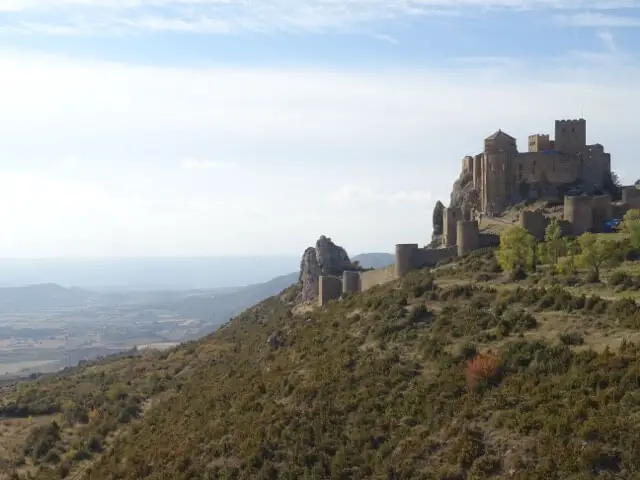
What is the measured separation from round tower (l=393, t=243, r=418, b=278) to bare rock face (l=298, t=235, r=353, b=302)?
16.3 m

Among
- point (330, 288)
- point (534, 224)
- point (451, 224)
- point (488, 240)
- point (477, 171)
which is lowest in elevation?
point (330, 288)

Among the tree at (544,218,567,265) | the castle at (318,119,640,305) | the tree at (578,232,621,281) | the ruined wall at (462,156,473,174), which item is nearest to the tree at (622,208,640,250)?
the tree at (578,232,621,281)

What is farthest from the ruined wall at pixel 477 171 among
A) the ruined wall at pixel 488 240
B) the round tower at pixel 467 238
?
the round tower at pixel 467 238

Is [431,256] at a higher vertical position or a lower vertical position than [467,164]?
lower

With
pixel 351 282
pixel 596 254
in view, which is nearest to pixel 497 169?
pixel 351 282

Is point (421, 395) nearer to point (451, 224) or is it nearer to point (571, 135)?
point (451, 224)

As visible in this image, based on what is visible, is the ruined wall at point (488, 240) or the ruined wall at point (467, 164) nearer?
the ruined wall at point (488, 240)

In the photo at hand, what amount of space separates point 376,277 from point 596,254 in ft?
45.9

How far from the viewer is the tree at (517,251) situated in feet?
115

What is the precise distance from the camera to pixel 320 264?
58469 millimetres

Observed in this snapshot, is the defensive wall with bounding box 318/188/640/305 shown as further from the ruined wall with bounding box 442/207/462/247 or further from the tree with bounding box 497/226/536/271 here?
the tree with bounding box 497/226/536/271

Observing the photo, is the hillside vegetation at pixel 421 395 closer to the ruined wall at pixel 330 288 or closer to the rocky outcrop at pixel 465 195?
the ruined wall at pixel 330 288

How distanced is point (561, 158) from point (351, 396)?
3060 centimetres

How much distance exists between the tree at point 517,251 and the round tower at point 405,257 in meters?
6.03
